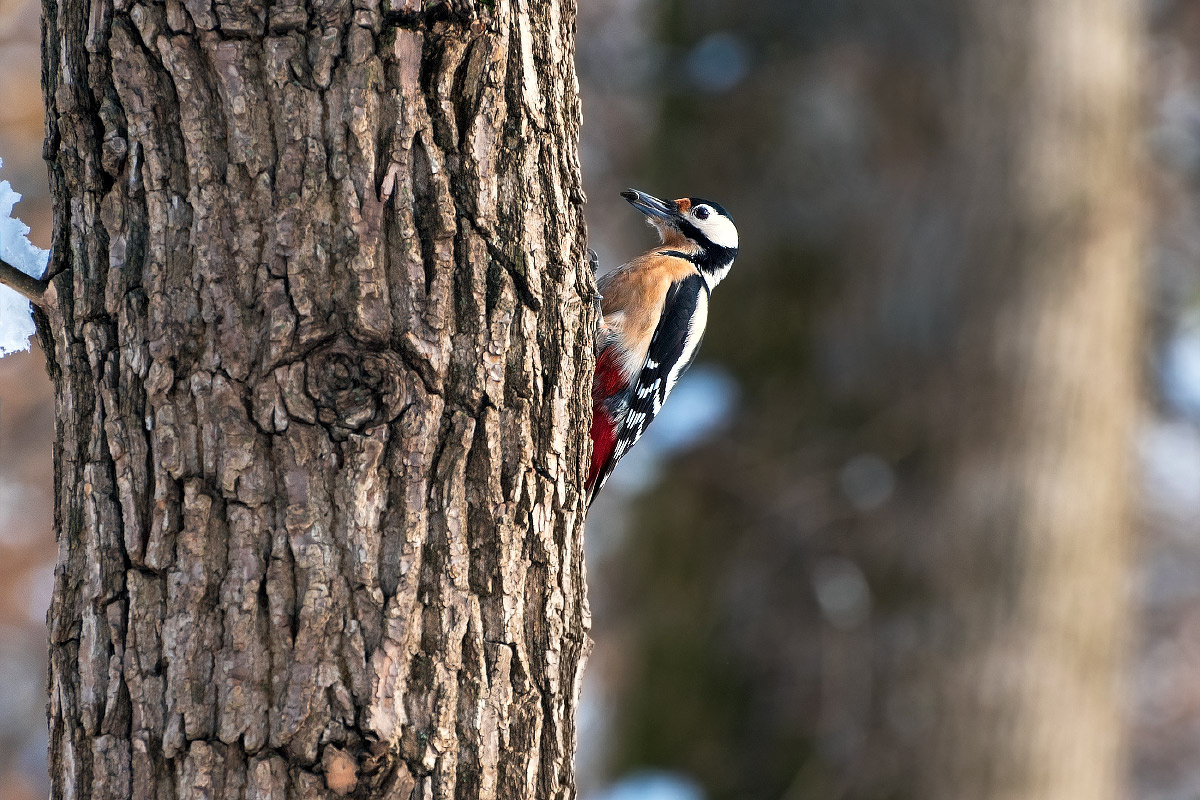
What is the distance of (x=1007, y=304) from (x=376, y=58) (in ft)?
12.2

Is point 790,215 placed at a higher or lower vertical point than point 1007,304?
higher

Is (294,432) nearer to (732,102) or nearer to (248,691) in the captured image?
(248,691)

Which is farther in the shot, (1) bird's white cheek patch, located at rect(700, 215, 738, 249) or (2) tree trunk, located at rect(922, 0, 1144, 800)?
(2) tree trunk, located at rect(922, 0, 1144, 800)

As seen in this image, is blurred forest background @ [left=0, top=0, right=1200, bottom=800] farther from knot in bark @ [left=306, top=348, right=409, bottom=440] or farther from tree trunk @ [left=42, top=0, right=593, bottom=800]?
knot in bark @ [left=306, top=348, right=409, bottom=440]

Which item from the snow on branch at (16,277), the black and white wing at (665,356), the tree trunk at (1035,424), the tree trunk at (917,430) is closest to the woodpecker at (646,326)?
the black and white wing at (665,356)

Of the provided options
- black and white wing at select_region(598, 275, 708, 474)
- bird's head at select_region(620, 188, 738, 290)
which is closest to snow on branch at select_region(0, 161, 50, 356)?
black and white wing at select_region(598, 275, 708, 474)

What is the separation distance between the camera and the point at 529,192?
1.81m

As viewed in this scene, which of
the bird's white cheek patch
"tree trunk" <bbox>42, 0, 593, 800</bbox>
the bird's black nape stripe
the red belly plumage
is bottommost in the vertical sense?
"tree trunk" <bbox>42, 0, 593, 800</bbox>

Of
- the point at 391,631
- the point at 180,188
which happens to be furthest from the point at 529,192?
the point at 391,631

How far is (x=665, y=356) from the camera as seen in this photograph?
3.72 m

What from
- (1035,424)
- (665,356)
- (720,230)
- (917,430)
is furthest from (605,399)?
(1035,424)

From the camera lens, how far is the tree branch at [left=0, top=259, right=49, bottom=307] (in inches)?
66.7

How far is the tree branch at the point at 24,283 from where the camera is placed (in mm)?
1695

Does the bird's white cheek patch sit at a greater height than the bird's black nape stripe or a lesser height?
greater
